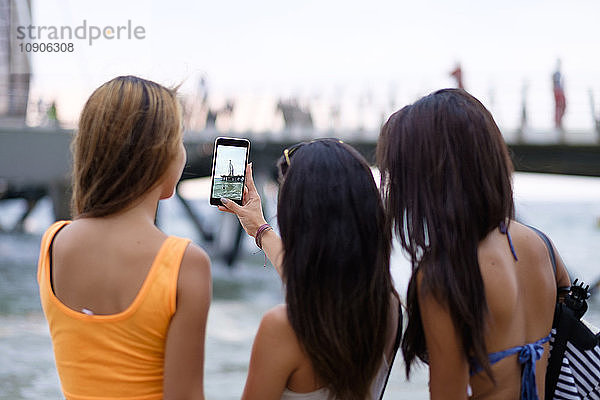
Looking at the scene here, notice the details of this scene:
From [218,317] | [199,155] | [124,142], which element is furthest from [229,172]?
[199,155]

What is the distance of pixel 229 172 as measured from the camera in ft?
7.64

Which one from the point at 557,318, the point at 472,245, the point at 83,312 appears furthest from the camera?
the point at 557,318

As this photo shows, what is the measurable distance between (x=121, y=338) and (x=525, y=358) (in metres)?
1.17

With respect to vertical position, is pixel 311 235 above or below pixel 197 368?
above

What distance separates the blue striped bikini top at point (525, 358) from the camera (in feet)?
6.29

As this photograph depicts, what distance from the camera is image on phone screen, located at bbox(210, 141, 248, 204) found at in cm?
229

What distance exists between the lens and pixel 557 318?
6.92ft

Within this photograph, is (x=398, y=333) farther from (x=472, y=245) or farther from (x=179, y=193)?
(x=179, y=193)

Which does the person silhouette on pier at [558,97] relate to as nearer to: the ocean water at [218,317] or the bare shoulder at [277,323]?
the ocean water at [218,317]

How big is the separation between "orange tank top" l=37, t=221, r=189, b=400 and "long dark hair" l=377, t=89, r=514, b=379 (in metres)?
0.68

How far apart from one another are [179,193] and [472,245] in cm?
2268

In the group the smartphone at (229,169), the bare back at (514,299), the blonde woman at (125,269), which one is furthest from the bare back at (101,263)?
the bare back at (514,299)

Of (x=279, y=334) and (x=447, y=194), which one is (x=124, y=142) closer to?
(x=279, y=334)

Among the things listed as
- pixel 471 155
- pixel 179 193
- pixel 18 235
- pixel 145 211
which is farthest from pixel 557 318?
pixel 18 235
